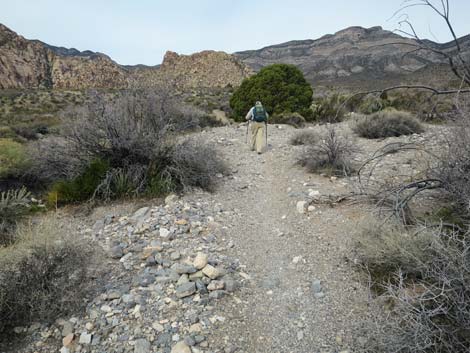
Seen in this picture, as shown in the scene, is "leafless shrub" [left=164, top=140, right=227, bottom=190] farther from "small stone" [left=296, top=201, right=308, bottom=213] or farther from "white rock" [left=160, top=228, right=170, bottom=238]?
"small stone" [left=296, top=201, right=308, bottom=213]

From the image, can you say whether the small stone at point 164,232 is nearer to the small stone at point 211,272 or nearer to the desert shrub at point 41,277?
the small stone at point 211,272

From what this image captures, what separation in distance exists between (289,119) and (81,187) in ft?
34.3

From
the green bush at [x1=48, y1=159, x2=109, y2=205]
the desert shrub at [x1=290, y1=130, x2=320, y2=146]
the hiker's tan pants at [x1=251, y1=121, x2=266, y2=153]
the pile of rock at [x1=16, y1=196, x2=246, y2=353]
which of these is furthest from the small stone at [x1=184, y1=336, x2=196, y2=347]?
the desert shrub at [x1=290, y1=130, x2=320, y2=146]

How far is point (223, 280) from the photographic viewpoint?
300 centimetres

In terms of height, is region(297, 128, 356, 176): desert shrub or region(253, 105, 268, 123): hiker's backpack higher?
region(253, 105, 268, 123): hiker's backpack

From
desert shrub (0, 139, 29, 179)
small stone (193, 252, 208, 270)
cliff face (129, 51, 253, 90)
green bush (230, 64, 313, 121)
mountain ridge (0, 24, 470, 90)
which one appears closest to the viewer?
small stone (193, 252, 208, 270)

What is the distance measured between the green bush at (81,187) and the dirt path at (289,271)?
204 centimetres

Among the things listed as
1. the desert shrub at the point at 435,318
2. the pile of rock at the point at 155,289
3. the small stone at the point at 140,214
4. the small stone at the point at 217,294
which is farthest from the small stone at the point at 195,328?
the small stone at the point at 140,214

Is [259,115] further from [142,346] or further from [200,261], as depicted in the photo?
[142,346]

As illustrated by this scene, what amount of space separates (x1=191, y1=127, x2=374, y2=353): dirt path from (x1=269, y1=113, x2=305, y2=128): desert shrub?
794cm

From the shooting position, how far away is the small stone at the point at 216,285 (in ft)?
9.41

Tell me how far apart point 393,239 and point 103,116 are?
4.94m

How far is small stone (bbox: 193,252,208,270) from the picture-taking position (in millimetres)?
3113

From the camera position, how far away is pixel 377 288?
2.78 meters
